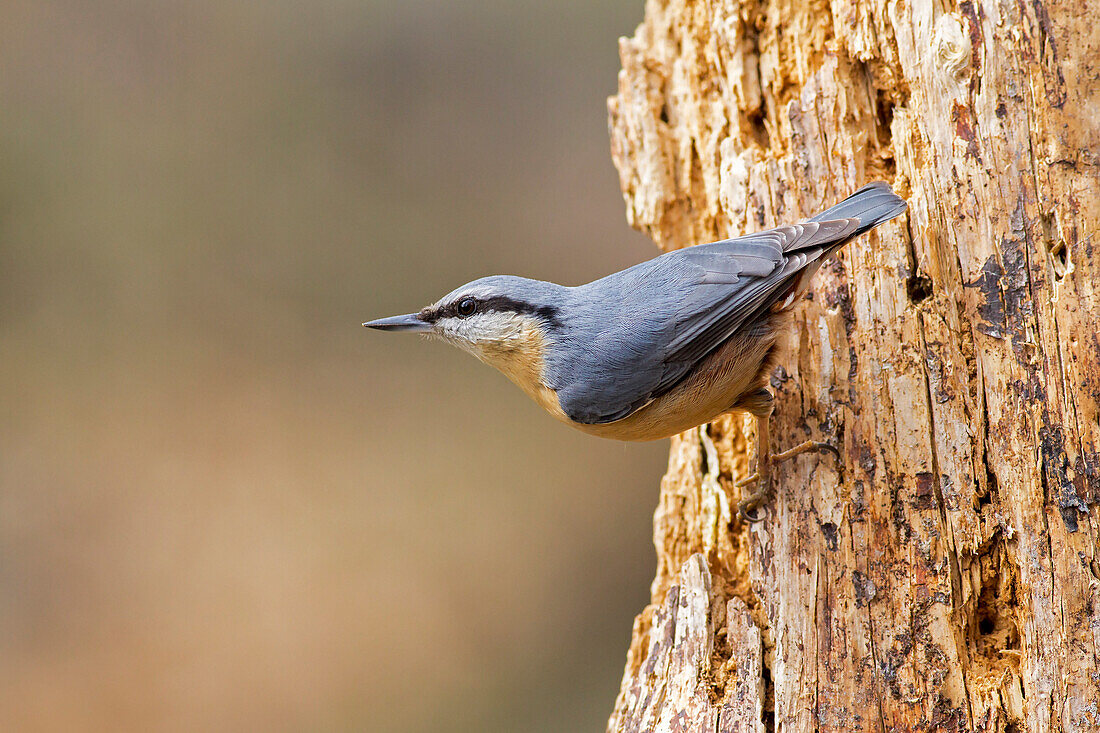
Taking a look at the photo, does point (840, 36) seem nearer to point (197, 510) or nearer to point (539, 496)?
point (539, 496)

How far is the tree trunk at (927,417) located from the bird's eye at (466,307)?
974 millimetres

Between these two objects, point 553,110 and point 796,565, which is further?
point 553,110

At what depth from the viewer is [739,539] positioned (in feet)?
9.22

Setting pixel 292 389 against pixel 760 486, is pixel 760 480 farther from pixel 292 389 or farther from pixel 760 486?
pixel 292 389

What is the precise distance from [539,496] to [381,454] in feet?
3.50

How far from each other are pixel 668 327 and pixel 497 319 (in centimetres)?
55

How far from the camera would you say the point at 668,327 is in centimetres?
248

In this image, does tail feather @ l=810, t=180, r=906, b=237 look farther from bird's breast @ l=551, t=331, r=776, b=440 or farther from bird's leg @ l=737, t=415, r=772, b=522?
bird's leg @ l=737, t=415, r=772, b=522

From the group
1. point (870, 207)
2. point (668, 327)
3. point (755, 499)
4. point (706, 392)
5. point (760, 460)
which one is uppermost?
point (870, 207)

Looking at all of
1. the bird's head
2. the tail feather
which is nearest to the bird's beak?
the bird's head

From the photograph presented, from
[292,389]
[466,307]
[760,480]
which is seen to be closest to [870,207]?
[760,480]

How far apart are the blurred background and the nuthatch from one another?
9.62ft

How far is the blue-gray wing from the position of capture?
7.84 feet

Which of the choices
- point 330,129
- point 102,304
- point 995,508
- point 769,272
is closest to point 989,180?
point 769,272
